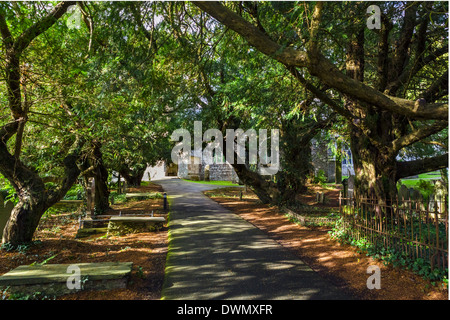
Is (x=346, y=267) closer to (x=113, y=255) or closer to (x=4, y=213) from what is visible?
(x=113, y=255)

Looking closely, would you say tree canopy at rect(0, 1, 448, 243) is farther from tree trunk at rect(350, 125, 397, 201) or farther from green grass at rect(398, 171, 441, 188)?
green grass at rect(398, 171, 441, 188)

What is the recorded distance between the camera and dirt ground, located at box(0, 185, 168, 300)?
453 centimetres

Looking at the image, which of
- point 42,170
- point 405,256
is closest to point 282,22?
point 405,256

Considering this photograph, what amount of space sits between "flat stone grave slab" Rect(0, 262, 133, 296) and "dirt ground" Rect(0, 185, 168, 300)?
110 mm

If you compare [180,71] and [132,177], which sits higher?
[180,71]

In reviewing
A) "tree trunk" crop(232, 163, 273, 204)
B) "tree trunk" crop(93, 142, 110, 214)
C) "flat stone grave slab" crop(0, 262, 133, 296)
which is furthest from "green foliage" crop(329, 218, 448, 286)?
"tree trunk" crop(93, 142, 110, 214)

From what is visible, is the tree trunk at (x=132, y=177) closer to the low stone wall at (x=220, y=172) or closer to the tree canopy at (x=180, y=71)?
the low stone wall at (x=220, y=172)

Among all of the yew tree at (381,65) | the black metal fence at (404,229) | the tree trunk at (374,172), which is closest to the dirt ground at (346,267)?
the black metal fence at (404,229)

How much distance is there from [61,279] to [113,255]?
243 cm

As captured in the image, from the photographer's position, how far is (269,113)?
34.9 ft

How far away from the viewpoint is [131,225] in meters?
9.42

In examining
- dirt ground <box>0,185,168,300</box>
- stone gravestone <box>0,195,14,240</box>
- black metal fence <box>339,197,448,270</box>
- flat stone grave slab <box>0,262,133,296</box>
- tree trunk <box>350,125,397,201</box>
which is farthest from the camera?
tree trunk <box>350,125,397,201</box>

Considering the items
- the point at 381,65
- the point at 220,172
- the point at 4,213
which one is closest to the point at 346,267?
the point at 381,65

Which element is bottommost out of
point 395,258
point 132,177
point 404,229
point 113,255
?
point 113,255
